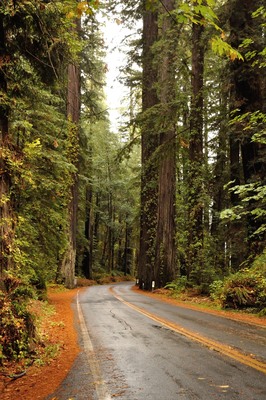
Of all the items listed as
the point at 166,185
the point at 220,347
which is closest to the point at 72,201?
the point at 166,185

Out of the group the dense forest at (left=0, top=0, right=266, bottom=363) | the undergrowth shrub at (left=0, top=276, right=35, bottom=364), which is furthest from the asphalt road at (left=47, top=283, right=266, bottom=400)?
the dense forest at (left=0, top=0, right=266, bottom=363)

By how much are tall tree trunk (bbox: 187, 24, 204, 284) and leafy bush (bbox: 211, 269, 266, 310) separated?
175 inches

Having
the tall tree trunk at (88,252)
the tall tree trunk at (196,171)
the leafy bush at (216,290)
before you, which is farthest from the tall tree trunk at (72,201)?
the tall tree trunk at (88,252)

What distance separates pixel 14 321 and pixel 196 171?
43.6 feet

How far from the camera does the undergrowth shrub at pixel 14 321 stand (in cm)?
530

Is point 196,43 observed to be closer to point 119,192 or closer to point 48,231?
point 48,231

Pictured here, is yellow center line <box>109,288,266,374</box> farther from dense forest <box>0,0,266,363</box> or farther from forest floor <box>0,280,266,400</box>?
dense forest <box>0,0,266,363</box>

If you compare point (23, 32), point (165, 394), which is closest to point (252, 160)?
point (23, 32)

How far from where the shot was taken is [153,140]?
22.5 meters

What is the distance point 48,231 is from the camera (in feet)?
39.6

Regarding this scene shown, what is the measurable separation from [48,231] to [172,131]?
9.49 meters

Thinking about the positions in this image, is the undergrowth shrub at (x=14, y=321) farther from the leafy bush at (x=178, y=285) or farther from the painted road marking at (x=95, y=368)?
the leafy bush at (x=178, y=285)

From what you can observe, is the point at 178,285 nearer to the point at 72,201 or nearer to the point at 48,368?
the point at 72,201

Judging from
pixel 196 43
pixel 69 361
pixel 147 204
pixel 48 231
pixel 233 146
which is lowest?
pixel 69 361
